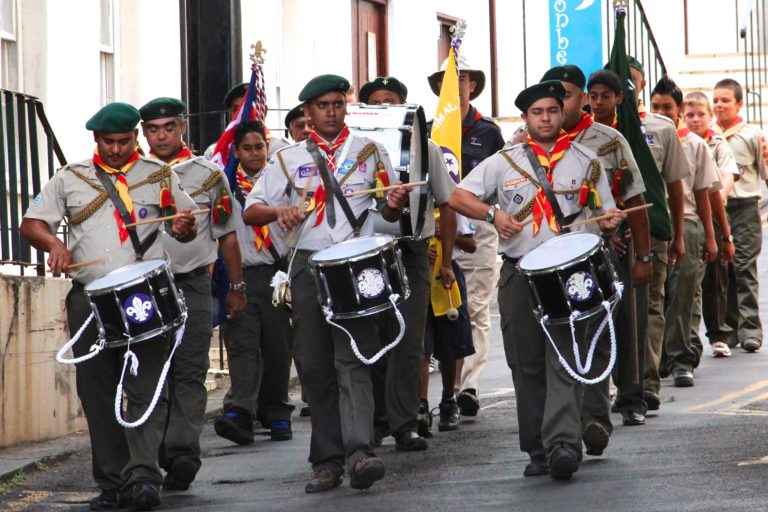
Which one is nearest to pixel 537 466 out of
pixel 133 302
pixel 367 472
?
pixel 367 472

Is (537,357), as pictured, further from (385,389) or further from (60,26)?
(60,26)

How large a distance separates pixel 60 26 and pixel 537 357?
21.0ft

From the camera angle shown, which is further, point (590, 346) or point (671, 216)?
point (671, 216)

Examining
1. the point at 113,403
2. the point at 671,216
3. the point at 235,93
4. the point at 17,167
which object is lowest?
the point at 113,403

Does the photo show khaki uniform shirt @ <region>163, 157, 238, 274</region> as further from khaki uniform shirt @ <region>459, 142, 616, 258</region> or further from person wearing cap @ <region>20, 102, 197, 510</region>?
khaki uniform shirt @ <region>459, 142, 616, 258</region>

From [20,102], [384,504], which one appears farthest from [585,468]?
[20,102]

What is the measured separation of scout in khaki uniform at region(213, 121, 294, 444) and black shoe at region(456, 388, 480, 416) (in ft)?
3.55

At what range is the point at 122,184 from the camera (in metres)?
8.75

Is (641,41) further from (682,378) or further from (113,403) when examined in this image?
(113,403)

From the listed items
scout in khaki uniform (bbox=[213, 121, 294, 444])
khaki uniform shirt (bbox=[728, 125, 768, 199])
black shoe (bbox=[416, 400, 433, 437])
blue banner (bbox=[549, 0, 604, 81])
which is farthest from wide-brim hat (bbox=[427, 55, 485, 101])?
blue banner (bbox=[549, 0, 604, 81])

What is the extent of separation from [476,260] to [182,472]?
3747mm

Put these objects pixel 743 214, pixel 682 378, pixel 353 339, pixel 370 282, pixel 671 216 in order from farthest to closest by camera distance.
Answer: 1. pixel 743 214
2. pixel 682 378
3. pixel 671 216
4. pixel 353 339
5. pixel 370 282

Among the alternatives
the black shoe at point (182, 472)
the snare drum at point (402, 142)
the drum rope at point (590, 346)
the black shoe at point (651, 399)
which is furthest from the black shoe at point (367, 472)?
the black shoe at point (651, 399)

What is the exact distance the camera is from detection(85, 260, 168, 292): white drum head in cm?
826
